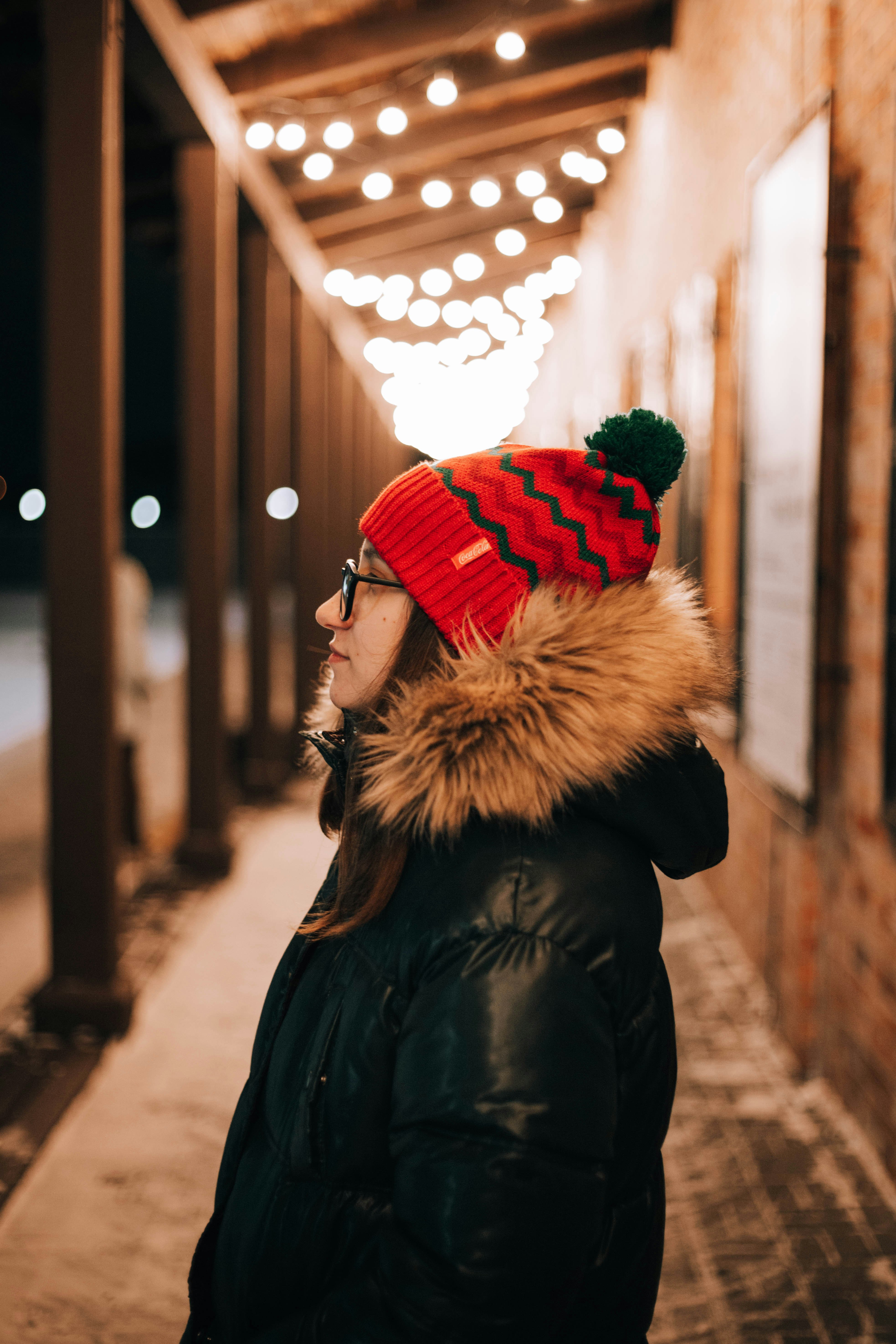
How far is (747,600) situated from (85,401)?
2755 mm

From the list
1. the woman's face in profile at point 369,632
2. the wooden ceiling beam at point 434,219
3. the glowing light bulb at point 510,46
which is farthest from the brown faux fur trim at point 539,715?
the wooden ceiling beam at point 434,219

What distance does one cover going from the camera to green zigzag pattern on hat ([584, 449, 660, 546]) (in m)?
1.38

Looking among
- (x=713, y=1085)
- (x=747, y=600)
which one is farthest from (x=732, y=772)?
(x=713, y=1085)

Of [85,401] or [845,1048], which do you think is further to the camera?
[85,401]

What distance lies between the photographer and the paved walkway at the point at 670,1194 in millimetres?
2627

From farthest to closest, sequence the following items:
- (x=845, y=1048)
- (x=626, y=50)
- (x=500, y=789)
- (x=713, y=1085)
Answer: (x=626, y=50) → (x=713, y=1085) → (x=845, y=1048) → (x=500, y=789)

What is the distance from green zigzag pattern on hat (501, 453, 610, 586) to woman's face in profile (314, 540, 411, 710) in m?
0.21

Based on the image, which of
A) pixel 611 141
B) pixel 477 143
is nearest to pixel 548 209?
pixel 611 141

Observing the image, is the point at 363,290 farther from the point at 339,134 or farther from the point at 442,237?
the point at 339,134

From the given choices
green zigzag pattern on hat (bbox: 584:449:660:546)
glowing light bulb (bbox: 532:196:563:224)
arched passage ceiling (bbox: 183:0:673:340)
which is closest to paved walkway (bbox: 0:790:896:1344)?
green zigzag pattern on hat (bbox: 584:449:660:546)

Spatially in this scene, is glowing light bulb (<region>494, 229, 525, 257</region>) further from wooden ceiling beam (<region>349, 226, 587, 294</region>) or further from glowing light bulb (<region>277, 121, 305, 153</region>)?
wooden ceiling beam (<region>349, 226, 587, 294</region>)

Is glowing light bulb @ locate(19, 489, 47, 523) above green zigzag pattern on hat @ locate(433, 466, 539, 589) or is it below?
above

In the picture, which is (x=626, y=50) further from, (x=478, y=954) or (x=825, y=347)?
(x=478, y=954)

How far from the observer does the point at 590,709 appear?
1.25 metres
